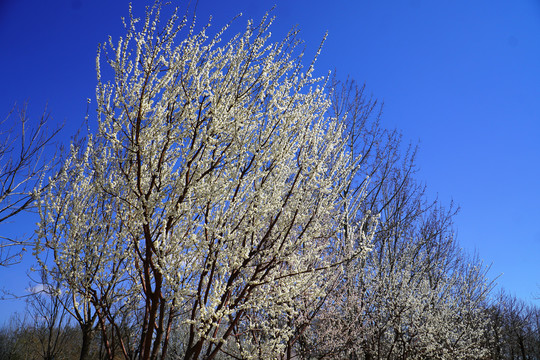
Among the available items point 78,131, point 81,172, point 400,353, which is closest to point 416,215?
point 400,353

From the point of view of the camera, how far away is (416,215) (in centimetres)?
1181

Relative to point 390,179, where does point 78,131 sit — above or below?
below

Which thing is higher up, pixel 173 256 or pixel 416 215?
pixel 416 215

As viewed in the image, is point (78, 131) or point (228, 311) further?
point (78, 131)

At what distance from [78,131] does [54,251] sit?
18.5ft

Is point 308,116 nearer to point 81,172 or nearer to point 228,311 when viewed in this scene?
point 228,311

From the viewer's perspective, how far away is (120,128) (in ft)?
8.85

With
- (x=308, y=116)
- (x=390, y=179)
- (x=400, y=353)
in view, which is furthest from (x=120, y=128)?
(x=390, y=179)

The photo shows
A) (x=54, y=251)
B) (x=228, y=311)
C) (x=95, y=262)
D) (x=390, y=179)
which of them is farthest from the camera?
(x=390, y=179)

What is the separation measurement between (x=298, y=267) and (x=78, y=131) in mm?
6284

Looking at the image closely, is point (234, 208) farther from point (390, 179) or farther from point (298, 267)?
point (390, 179)

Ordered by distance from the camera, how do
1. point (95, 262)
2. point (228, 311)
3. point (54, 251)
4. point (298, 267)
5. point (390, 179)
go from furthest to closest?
point (390, 179), point (298, 267), point (95, 262), point (54, 251), point (228, 311)

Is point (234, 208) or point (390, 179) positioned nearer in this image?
point (234, 208)

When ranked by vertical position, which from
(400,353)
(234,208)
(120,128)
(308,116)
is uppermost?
(308,116)
